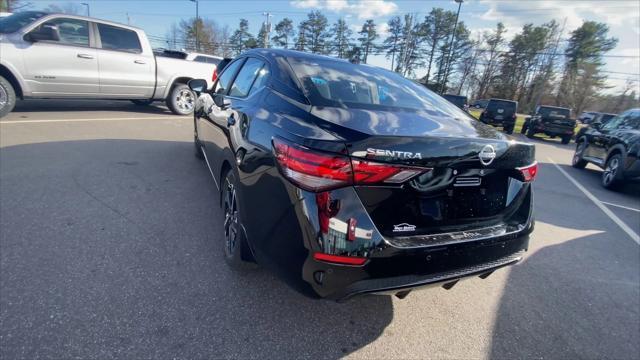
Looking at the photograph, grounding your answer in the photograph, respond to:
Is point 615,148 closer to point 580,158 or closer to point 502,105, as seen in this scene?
point 580,158

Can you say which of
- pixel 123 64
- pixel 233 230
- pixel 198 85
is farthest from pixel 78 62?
pixel 233 230

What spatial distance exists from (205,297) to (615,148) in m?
8.67

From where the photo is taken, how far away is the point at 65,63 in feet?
22.1

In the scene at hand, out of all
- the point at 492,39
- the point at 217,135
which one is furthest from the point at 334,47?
the point at 217,135

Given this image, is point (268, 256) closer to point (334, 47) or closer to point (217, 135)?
point (217, 135)

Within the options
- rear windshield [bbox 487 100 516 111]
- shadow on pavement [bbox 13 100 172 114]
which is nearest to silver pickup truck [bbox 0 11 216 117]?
shadow on pavement [bbox 13 100 172 114]

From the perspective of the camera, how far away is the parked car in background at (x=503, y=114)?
18297mm

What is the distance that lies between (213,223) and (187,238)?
0.37 meters

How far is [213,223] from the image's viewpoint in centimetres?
336

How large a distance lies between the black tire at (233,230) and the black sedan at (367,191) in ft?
0.07

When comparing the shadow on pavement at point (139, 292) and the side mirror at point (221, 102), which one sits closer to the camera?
the shadow on pavement at point (139, 292)

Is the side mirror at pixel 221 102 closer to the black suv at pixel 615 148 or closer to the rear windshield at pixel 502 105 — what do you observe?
the black suv at pixel 615 148

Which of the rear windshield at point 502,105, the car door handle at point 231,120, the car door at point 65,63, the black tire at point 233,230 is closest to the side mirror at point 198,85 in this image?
the car door handle at point 231,120

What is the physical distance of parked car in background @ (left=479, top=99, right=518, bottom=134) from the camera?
1830 centimetres
